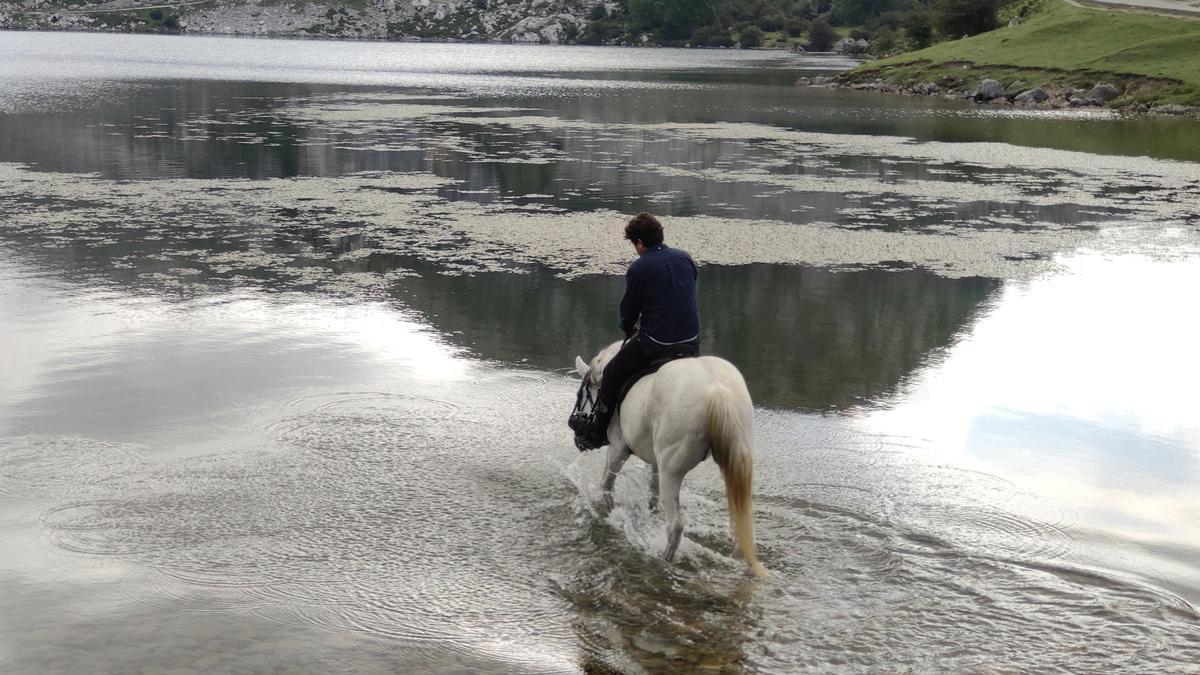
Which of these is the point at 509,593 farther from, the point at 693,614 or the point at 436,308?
the point at 436,308

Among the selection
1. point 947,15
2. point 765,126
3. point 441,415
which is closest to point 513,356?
point 441,415

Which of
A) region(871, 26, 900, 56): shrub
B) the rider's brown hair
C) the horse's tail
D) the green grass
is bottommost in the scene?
the horse's tail

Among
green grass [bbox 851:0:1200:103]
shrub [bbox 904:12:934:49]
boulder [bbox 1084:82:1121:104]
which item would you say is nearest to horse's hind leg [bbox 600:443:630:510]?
green grass [bbox 851:0:1200:103]

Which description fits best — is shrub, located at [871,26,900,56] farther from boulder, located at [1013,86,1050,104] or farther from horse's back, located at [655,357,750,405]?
horse's back, located at [655,357,750,405]

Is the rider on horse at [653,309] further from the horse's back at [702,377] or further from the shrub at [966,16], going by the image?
the shrub at [966,16]

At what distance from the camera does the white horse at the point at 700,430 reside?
9609 mm

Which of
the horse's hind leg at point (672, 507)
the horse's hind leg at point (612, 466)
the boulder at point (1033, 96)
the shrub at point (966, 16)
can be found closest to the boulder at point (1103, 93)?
the boulder at point (1033, 96)

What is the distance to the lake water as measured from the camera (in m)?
9.12

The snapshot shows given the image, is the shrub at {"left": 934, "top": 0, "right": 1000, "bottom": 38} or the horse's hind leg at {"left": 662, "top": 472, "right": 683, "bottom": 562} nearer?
the horse's hind leg at {"left": 662, "top": 472, "right": 683, "bottom": 562}

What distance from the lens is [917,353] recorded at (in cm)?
1773

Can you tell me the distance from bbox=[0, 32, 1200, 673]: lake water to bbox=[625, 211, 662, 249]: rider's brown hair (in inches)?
107

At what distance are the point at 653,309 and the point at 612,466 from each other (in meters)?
1.68

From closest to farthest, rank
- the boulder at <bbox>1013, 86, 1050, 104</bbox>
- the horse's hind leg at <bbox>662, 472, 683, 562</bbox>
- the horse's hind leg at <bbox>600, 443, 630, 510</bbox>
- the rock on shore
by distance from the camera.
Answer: the horse's hind leg at <bbox>662, 472, 683, 562</bbox> → the horse's hind leg at <bbox>600, 443, 630, 510</bbox> → the rock on shore → the boulder at <bbox>1013, 86, 1050, 104</bbox>

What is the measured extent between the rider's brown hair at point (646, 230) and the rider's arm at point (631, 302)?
0.32m
